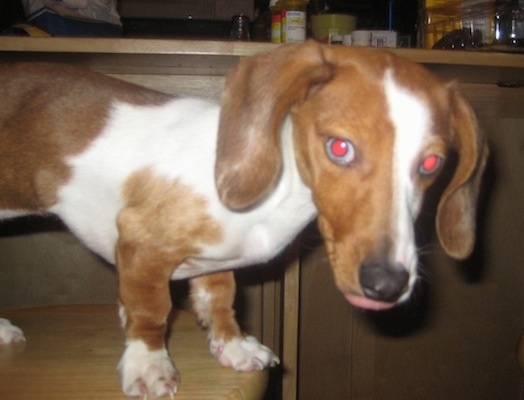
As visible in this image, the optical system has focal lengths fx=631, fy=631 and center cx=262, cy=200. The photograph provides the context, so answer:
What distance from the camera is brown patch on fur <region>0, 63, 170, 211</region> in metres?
1.23

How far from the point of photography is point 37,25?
5.76 ft

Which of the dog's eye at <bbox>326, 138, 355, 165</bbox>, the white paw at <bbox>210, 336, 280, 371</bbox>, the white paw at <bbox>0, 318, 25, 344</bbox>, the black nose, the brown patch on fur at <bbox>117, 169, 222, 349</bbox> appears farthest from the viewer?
the white paw at <bbox>0, 318, 25, 344</bbox>

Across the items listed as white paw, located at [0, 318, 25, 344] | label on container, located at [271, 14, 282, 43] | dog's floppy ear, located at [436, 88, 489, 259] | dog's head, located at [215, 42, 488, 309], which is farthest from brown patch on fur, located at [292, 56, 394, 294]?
label on container, located at [271, 14, 282, 43]

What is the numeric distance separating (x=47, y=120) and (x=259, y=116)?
0.49m

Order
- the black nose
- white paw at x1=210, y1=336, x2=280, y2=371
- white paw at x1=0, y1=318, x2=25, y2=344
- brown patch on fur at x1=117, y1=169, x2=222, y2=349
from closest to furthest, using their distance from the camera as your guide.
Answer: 1. the black nose
2. brown patch on fur at x1=117, y1=169, x2=222, y2=349
3. white paw at x1=210, y1=336, x2=280, y2=371
4. white paw at x1=0, y1=318, x2=25, y2=344

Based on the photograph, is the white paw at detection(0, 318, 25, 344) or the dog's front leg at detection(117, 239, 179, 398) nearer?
the dog's front leg at detection(117, 239, 179, 398)

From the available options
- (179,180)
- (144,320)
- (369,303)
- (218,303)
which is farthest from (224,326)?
(369,303)

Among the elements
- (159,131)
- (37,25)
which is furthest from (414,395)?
(37,25)

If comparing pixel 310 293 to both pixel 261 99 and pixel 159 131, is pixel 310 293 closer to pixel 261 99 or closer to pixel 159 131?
pixel 159 131

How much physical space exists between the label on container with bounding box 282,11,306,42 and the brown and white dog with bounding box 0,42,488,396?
61cm

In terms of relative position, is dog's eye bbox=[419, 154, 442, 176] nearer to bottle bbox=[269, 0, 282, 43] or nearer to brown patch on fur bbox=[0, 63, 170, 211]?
brown patch on fur bbox=[0, 63, 170, 211]

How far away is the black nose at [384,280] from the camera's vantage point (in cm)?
86

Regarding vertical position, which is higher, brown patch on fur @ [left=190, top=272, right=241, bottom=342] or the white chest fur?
the white chest fur

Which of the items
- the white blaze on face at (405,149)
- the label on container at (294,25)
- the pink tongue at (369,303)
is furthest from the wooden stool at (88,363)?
the label on container at (294,25)
